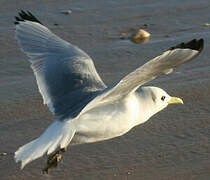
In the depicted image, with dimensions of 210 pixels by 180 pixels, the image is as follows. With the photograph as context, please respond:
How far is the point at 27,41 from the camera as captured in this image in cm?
492

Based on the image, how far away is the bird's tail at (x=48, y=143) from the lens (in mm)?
3674

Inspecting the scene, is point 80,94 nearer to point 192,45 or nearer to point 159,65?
point 159,65

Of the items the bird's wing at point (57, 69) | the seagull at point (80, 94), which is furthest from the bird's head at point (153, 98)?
the bird's wing at point (57, 69)

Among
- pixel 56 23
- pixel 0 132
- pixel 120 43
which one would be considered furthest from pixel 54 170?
pixel 56 23

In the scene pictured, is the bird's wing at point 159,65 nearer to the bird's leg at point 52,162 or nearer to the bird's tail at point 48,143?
the bird's tail at point 48,143

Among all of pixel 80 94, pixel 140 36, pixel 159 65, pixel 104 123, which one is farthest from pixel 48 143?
pixel 140 36

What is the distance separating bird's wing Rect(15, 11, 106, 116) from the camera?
4.31 m

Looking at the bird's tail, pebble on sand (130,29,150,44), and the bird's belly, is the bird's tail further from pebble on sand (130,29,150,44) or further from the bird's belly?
pebble on sand (130,29,150,44)

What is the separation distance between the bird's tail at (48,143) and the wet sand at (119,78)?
1.62ft

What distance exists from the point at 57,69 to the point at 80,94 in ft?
1.57

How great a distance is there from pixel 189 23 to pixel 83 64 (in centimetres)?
259

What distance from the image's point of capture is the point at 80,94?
4320 millimetres

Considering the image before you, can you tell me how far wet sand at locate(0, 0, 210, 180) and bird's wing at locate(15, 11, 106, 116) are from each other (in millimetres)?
434

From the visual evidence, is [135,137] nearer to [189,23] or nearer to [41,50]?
[41,50]
